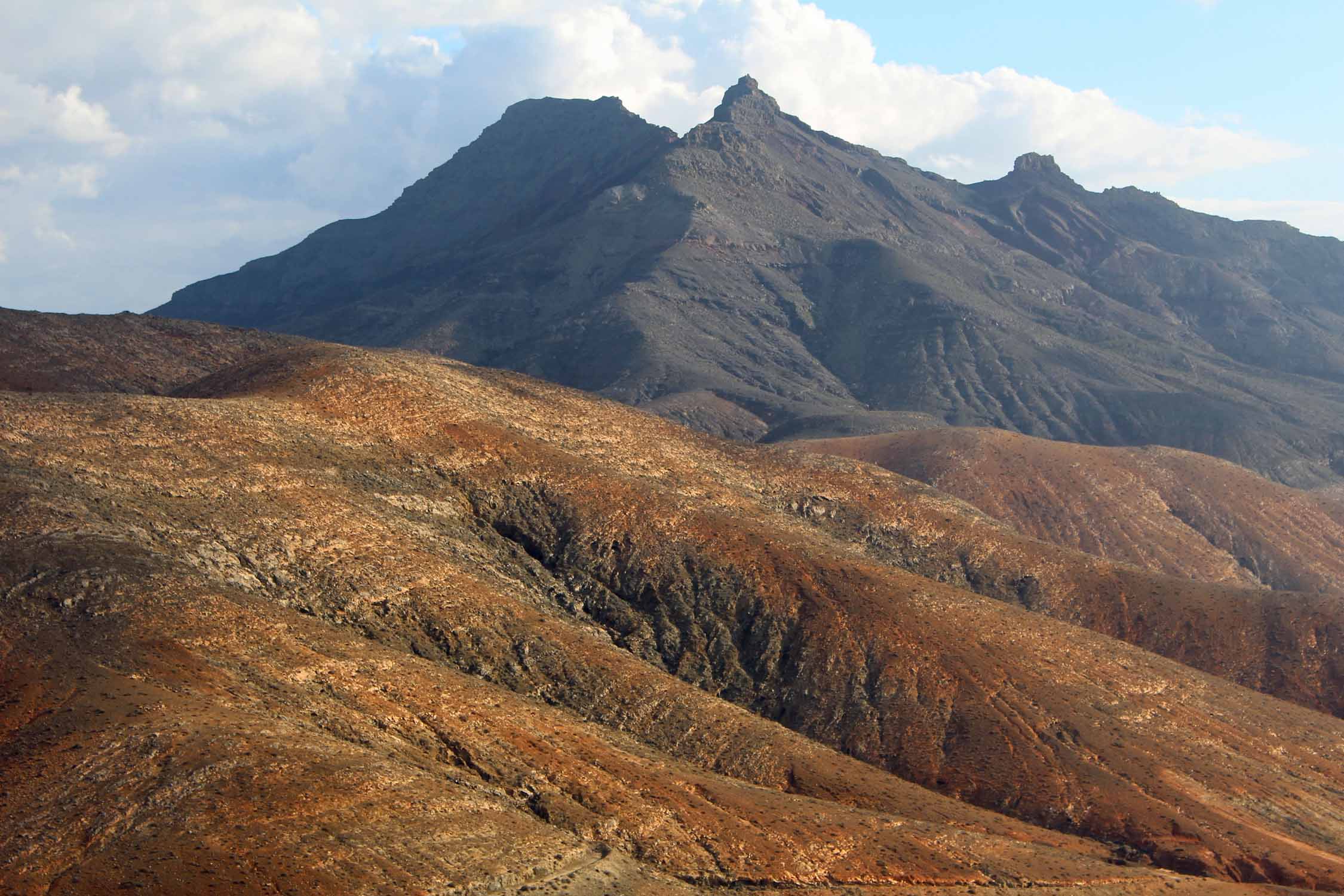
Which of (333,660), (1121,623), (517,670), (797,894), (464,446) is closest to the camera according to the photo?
(797,894)

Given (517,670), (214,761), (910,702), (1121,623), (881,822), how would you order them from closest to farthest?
1. (214,761)
2. (881,822)
3. (517,670)
4. (910,702)
5. (1121,623)

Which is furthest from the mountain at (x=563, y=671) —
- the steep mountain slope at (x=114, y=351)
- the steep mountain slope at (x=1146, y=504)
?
the steep mountain slope at (x=1146, y=504)

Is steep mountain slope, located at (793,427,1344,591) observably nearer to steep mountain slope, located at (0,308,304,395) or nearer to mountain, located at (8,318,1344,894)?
mountain, located at (8,318,1344,894)

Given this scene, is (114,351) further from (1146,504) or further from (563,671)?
(1146,504)

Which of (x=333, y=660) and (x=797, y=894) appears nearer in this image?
(x=797, y=894)

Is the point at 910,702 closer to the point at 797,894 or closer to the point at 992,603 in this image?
the point at 992,603

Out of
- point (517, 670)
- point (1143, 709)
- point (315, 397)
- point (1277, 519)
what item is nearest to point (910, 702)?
point (1143, 709)

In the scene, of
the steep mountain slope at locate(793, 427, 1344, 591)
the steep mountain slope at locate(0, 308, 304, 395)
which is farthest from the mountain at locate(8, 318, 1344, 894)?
the steep mountain slope at locate(793, 427, 1344, 591)
